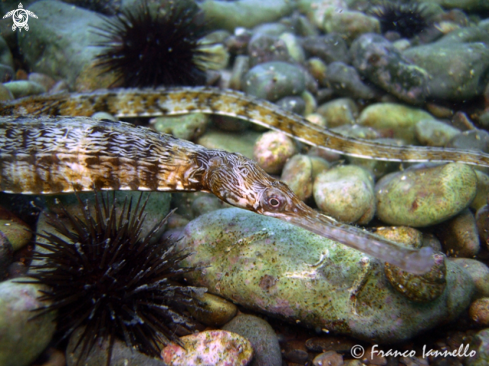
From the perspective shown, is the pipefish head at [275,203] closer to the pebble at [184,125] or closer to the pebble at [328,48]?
the pebble at [184,125]

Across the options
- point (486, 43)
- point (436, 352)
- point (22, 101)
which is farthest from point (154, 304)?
point (486, 43)

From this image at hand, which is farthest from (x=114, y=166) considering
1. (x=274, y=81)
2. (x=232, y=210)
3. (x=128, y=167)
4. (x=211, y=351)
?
(x=274, y=81)

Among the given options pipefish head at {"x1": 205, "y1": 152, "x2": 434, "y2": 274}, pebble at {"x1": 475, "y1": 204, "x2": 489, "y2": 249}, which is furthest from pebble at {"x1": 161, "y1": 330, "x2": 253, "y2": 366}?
pebble at {"x1": 475, "y1": 204, "x2": 489, "y2": 249}

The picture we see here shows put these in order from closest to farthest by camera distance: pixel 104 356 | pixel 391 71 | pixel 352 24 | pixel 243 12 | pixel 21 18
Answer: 1. pixel 104 356
2. pixel 391 71
3. pixel 21 18
4. pixel 352 24
5. pixel 243 12

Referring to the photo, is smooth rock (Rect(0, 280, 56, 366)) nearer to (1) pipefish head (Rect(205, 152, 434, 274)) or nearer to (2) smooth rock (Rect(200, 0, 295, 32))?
(1) pipefish head (Rect(205, 152, 434, 274))

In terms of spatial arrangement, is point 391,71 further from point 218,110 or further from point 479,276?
point 479,276

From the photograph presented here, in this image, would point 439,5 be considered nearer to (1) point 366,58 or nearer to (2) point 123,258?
(1) point 366,58

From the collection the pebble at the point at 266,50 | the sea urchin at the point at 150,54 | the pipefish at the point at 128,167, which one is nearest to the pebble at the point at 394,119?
the pebble at the point at 266,50
